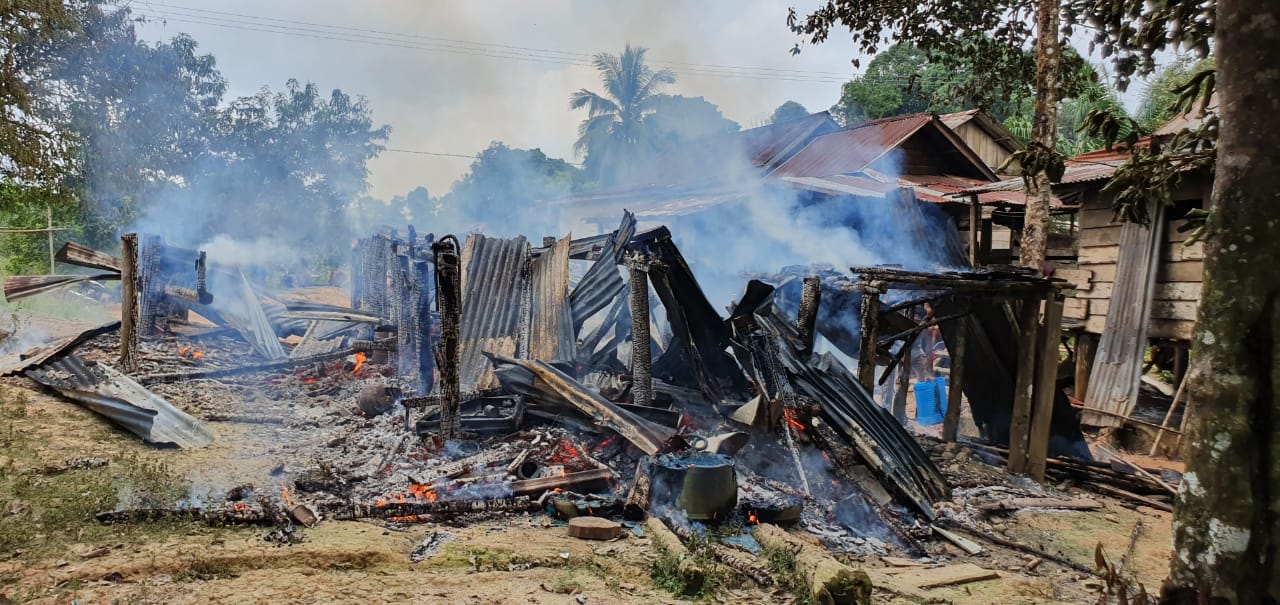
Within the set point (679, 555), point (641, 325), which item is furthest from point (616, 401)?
point (679, 555)

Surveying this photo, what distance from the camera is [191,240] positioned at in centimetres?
2228

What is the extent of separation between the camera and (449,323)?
22.4 ft

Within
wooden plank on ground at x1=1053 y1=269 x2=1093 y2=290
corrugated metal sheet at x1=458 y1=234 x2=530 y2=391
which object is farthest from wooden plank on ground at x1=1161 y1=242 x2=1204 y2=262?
corrugated metal sheet at x1=458 y1=234 x2=530 y2=391

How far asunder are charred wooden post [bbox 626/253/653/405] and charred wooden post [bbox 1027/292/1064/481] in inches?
193

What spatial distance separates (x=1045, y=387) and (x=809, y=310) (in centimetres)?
324

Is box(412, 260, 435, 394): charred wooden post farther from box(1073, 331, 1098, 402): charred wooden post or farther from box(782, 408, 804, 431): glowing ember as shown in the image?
box(1073, 331, 1098, 402): charred wooden post

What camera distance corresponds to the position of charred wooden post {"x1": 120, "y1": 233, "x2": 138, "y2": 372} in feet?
29.6

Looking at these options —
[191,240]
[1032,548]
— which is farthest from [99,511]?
[191,240]

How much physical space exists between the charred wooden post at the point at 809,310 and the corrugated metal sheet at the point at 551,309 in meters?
3.22

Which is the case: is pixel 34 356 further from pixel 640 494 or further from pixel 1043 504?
pixel 1043 504

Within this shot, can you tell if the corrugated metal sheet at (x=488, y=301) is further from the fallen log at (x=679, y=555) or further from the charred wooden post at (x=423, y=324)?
the fallen log at (x=679, y=555)

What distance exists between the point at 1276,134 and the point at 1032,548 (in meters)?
4.79

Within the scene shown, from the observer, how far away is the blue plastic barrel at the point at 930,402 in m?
12.5

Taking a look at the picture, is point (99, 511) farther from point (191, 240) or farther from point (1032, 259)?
point (191, 240)
